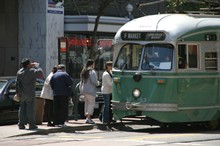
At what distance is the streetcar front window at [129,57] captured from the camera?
1631 cm

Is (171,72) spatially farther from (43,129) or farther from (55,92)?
(43,129)

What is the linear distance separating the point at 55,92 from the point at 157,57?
3.09 m

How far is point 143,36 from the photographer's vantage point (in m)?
16.2

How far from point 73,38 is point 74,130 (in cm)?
1648

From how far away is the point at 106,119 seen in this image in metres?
17.7

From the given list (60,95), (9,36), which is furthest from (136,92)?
(9,36)

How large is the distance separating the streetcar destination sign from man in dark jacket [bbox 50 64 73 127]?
2.05m

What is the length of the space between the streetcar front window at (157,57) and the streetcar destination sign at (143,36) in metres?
0.19

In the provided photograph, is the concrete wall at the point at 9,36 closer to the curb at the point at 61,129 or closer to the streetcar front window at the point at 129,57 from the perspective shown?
the curb at the point at 61,129

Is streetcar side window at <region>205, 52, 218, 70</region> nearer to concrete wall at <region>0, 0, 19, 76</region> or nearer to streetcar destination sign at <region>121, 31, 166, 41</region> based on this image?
streetcar destination sign at <region>121, 31, 166, 41</region>

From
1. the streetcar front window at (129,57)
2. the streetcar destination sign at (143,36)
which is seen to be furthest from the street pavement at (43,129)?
the streetcar destination sign at (143,36)

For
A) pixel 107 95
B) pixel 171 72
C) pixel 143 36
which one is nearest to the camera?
pixel 171 72

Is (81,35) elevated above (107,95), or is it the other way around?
(81,35)

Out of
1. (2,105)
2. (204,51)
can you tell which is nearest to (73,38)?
(2,105)
